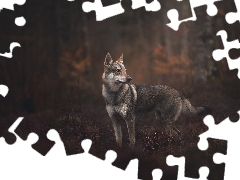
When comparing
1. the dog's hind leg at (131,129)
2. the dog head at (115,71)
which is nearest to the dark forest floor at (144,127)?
the dog's hind leg at (131,129)

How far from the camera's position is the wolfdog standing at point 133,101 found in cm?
449

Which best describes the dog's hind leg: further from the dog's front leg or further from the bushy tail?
the bushy tail

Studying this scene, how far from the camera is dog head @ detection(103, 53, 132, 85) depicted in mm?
4469

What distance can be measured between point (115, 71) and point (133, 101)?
0.40 meters

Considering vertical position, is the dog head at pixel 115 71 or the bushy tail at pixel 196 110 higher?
the dog head at pixel 115 71

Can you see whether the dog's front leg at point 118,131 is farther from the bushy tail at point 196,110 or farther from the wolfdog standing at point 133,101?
the bushy tail at point 196,110

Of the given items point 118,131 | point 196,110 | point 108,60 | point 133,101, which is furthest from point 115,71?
point 196,110

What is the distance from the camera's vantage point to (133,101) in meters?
4.57

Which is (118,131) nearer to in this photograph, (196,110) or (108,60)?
(108,60)

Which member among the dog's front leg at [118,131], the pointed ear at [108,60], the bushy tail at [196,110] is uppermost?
the pointed ear at [108,60]

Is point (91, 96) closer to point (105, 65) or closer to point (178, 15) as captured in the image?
point (105, 65)

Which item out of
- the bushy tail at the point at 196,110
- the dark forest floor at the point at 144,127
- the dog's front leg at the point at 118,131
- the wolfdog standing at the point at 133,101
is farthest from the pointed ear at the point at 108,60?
the bushy tail at the point at 196,110

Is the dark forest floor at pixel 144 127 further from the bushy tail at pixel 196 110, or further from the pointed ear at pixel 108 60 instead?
the pointed ear at pixel 108 60

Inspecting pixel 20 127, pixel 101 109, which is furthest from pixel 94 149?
pixel 20 127
